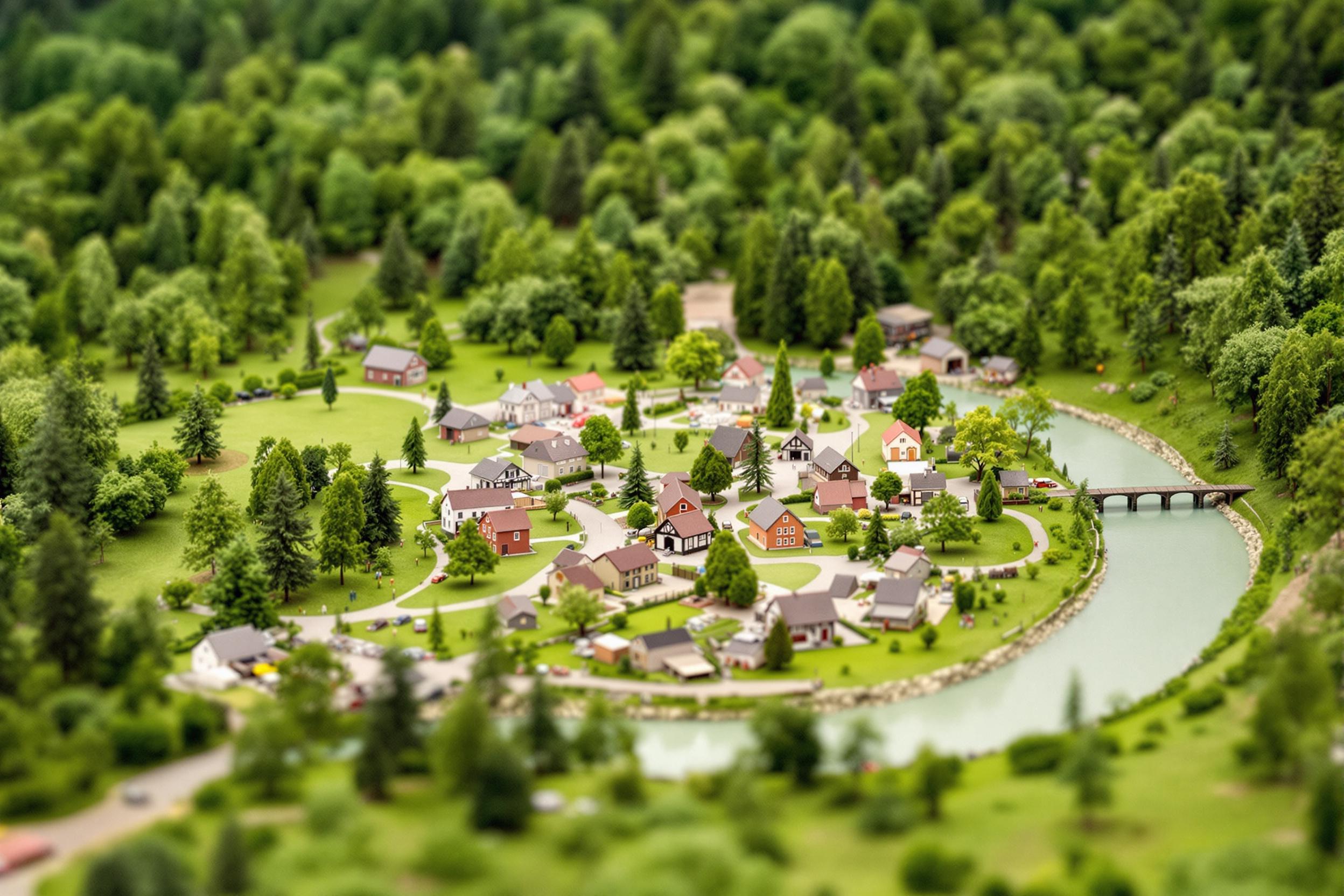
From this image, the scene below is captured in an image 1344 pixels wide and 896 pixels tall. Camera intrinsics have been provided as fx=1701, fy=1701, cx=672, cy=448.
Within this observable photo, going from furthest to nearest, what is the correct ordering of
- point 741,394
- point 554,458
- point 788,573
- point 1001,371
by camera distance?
point 1001,371
point 741,394
point 554,458
point 788,573

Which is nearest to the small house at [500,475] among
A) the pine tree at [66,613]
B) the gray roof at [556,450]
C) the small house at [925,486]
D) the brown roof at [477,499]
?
the gray roof at [556,450]

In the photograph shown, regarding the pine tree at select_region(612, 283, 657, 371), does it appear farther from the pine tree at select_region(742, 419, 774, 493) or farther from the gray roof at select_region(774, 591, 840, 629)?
the gray roof at select_region(774, 591, 840, 629)

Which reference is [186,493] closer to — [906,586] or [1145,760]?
[906,586]

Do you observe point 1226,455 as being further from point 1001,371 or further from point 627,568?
point 627,568

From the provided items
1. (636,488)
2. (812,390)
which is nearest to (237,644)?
(636,488)

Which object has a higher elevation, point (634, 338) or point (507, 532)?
point (634, 338)

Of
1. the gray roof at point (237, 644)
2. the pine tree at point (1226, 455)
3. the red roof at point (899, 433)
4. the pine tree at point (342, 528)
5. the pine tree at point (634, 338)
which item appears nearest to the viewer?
the gray roof at point (237, 644)

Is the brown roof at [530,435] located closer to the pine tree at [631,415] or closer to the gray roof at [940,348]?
the pine tree at [631,415]
